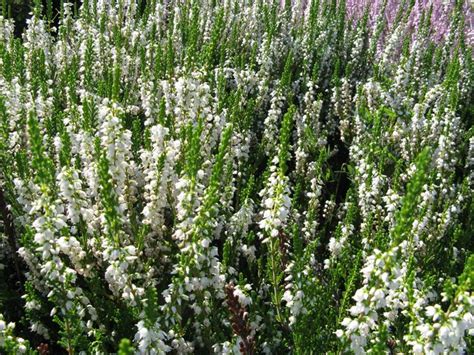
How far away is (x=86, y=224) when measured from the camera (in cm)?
319

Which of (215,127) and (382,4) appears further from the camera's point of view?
(382,4)

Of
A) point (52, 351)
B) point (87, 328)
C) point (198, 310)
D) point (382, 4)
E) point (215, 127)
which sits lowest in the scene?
point (52, 351)

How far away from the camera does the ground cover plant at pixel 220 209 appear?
2527 millimetres

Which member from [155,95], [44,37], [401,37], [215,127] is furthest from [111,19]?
[401,37]

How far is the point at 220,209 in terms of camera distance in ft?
12.1

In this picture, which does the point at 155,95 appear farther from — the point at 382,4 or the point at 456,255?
the point at 382,4

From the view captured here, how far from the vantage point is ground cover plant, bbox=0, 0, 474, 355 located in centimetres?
253

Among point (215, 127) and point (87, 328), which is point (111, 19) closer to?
point (215, 127)

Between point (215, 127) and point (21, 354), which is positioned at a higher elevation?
point (215, 127)

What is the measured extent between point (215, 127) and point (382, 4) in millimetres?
4989

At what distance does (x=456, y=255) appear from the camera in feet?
12.6

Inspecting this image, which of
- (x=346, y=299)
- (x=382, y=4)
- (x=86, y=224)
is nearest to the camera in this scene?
(x=346, y=299)

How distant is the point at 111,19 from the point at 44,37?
1.04 m

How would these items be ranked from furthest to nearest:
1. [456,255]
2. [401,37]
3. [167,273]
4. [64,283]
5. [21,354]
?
[401,37]
[456,255]
[167,273]
[64,283]
[21,354]
